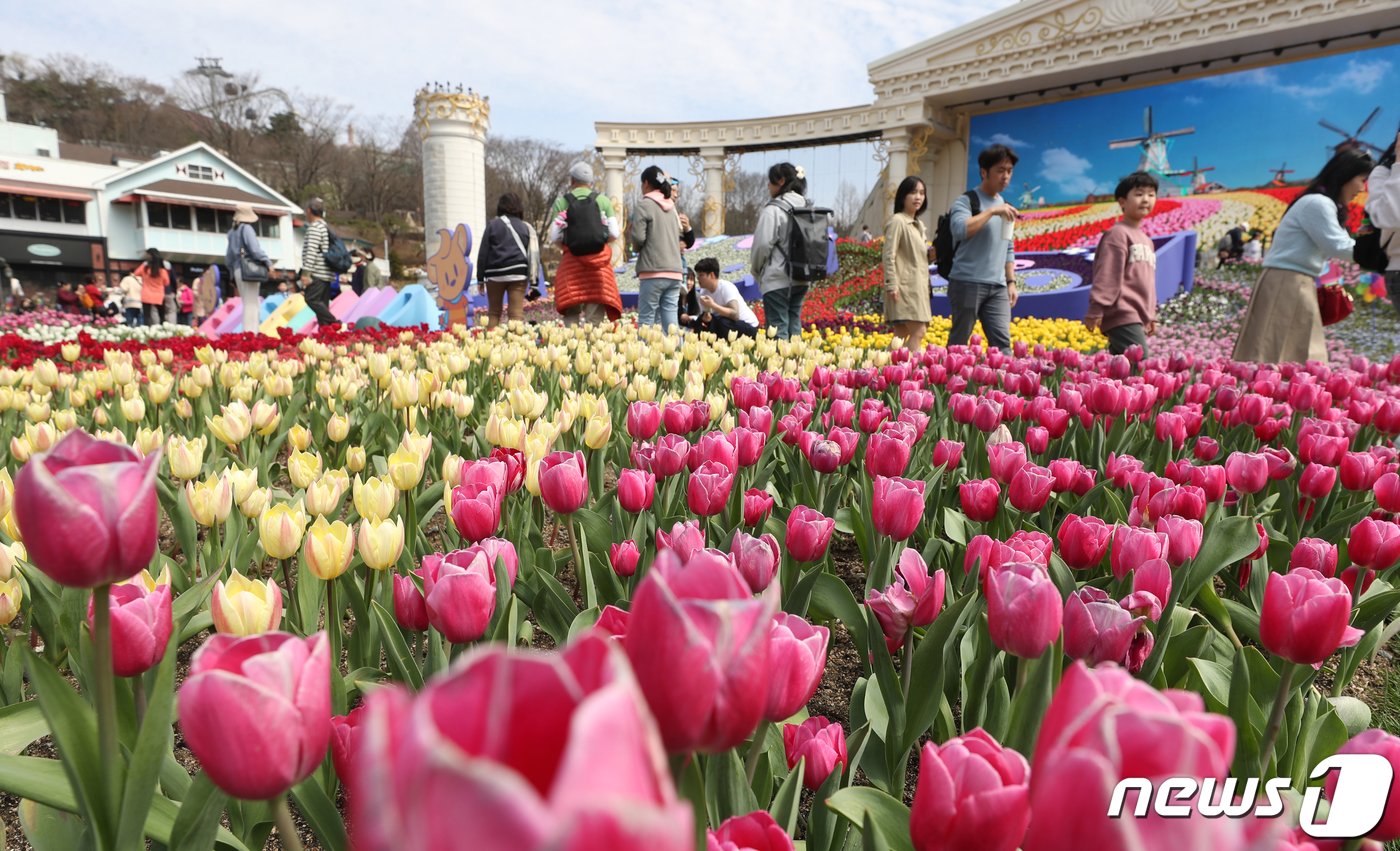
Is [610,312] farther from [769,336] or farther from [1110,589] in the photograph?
[1110,589]

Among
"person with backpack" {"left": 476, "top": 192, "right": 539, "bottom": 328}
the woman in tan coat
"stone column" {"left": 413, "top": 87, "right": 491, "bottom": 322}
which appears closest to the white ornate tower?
"stone column" {"left": 413, "top": 87, "right": 491, "bottom": 322}

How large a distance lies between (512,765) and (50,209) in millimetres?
44443

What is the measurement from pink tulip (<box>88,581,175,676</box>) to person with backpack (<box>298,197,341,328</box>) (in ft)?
30.3

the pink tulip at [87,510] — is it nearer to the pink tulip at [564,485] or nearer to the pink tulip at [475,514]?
the pink tulip at [475,514]

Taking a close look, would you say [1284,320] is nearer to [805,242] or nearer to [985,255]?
[985,255]

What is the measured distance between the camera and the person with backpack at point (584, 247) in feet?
24.6

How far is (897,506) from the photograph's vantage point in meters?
1.51

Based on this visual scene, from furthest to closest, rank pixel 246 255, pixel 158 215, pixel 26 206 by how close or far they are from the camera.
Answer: pixel 158 215 → pixel 26 206 → pixel 246 255

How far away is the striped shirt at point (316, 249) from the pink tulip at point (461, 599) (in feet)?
32.7

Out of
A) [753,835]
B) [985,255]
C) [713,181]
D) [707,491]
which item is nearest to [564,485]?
[707,491]

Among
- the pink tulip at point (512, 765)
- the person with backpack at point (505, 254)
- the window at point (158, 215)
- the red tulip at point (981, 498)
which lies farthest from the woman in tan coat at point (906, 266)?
the window at point (158, 215)

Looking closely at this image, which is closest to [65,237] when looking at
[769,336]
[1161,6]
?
[769,336]

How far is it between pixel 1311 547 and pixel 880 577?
2.40 ft

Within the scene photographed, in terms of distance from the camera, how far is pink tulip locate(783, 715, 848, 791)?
1.00 m
